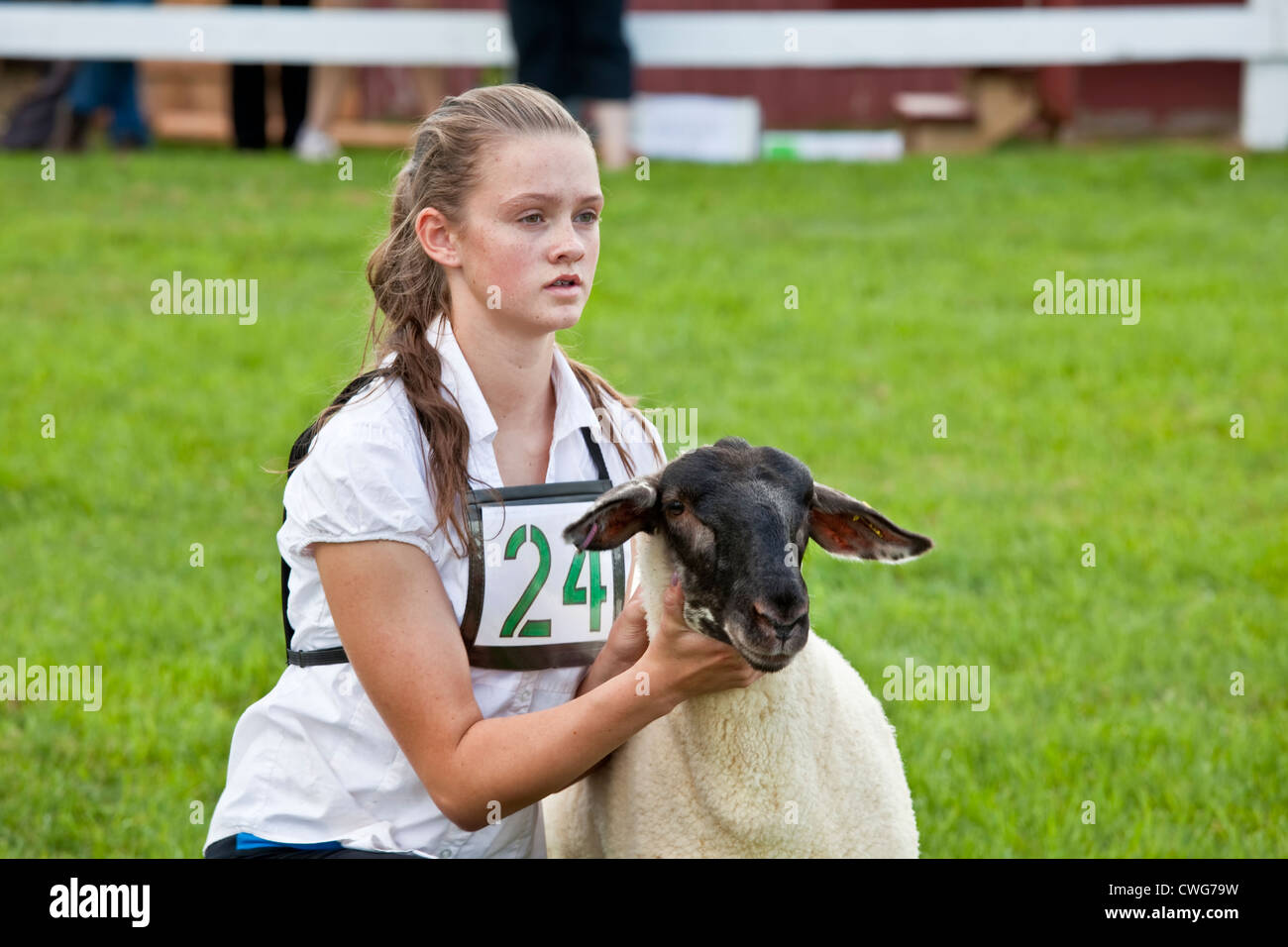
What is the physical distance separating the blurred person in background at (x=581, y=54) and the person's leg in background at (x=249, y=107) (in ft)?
10.1

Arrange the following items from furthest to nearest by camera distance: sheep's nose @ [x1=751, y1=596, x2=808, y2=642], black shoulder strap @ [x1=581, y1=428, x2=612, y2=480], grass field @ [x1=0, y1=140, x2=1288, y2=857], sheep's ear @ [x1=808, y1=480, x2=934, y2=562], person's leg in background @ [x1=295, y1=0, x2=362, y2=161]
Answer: person's leg in background @ [x1=295, y1=0, x2=362, y2=161] < grass field @ [x1=0, y1=140, x2=1288, y2=857] < black shoulder strap @ [x1=581, y1=428, x2=612, y2=480] < sheep's ear @ [x1=808, y1=480, x2=934, y2=562] < sheep's nose @ [x1=751, y1=596, x2=808, y2=642]

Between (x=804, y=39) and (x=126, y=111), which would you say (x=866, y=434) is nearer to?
(x=804, y=39)

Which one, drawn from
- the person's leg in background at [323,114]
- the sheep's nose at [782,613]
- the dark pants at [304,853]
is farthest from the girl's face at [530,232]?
the person's leg in background at [323,114]

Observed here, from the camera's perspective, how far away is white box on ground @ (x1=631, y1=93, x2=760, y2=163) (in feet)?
42.2

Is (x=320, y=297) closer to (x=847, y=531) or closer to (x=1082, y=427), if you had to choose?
(x=1082, y=427)

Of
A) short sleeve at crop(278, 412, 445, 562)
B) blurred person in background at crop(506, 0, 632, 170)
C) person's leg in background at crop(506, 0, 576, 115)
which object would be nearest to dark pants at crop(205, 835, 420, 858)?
short sleeve at crop(278, 412, 445, 562)

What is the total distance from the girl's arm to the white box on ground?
405 inches

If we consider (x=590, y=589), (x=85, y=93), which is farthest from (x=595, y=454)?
(x=85, y=93)

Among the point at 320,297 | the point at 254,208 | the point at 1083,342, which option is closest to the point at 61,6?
the point at 254,208

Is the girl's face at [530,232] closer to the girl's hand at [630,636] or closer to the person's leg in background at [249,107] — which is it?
the girl's hand at [630,636]

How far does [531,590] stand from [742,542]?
1.90 ft

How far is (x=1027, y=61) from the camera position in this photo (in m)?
12.1

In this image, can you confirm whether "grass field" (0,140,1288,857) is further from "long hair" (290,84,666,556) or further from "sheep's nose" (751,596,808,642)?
"sheep's nose" (751,596,808,642)

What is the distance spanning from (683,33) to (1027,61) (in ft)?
9.18
